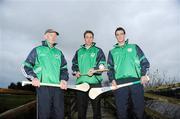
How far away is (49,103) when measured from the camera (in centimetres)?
417

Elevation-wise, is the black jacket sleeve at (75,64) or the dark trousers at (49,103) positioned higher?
the black jacket sleeve at (75,64)

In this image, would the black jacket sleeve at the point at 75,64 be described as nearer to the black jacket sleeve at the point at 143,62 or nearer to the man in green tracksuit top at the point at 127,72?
the man in green tracksuit top at the point at 127,72

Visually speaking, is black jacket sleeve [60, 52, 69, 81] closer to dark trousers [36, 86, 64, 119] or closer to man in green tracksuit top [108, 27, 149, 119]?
dark trousers [36, 86, 64, 119]

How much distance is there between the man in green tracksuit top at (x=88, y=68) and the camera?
15.7 feet

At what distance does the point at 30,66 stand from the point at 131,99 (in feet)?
4.56

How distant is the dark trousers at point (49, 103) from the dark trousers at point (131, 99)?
80 cm

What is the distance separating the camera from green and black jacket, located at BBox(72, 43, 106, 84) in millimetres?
4801

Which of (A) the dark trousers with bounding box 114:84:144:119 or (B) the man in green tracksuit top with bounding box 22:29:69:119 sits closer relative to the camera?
(B) the man in green tracksuit top with bounding box 22:29:69:119

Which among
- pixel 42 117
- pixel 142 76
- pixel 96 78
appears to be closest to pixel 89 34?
pixel 96 78

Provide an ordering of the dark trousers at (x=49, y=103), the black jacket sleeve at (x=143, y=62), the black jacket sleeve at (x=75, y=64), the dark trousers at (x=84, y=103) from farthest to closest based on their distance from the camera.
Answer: the black jacket sleeve at (x=75, y=64), the dark trousers at (x=84, y=103), the black jacket sleeve at (x=143, y=62), the dark trousers at (x=49, y=103)

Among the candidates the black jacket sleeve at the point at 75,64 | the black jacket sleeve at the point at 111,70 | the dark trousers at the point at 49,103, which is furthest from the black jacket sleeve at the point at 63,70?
the black jacket sleeve at the point at 111,70

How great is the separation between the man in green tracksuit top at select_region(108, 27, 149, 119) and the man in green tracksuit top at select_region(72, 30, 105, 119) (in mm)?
267

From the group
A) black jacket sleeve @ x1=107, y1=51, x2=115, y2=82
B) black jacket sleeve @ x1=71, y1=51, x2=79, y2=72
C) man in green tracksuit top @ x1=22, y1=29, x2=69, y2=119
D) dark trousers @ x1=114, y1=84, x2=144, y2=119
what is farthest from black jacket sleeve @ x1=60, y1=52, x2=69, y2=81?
dark trousers @ x1=114, y1=84, x2=144, y2=119

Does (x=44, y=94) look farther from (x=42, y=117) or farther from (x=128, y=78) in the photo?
(x=128, y=78)
